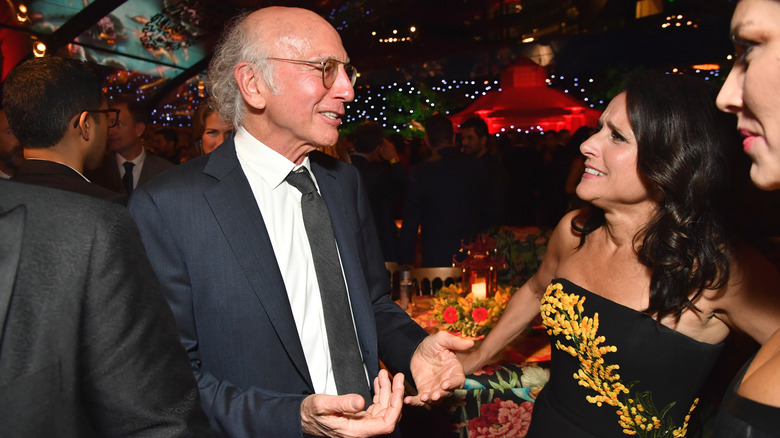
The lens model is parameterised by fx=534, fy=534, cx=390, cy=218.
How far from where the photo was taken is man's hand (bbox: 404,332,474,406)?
139 cm

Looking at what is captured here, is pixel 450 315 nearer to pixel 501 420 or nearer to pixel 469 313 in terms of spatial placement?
pixel 469 313

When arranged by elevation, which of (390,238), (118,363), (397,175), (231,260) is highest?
(118,363)

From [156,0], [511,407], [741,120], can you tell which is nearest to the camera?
[741,120]

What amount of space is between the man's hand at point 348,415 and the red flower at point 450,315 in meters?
1.48

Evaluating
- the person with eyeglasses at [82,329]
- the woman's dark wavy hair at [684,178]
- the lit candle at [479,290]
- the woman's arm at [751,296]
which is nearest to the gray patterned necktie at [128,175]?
the lit candle at [479,290]

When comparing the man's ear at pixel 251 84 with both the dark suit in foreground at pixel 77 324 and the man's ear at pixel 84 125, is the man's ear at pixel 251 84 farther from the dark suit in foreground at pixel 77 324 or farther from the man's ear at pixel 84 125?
the man's ear at pixel 84 125

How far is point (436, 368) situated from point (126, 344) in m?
0.97

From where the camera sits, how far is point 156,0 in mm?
13930

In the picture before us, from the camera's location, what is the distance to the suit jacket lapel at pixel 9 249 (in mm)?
604

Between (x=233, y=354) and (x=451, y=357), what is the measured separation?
58 centimetres

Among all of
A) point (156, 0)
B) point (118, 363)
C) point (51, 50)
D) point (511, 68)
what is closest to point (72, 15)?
point (51, 50)

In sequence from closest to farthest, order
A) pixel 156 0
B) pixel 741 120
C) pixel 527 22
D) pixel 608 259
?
pixel 741 120
pixel 608 259
pixel 156 0
pixel 527 22

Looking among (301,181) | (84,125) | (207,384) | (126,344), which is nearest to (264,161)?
(301,181)

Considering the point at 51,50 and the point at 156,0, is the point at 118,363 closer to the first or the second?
the point at 51,50
